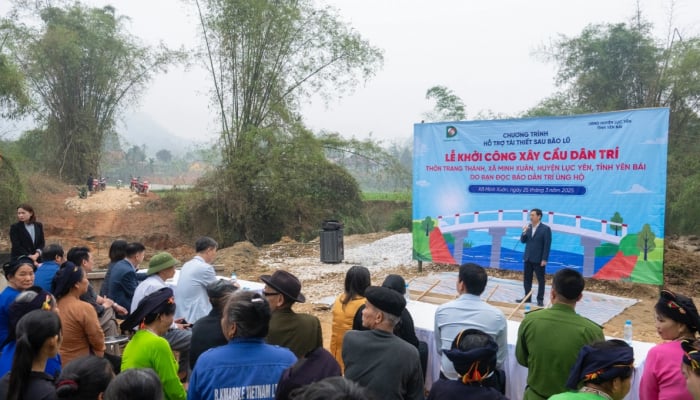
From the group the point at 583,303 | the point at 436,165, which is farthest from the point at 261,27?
the point at 583,303

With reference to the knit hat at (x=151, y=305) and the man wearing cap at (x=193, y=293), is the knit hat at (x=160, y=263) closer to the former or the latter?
the man wearing cap at (x=193, y=293)

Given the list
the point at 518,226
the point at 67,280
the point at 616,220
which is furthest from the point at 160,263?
the point at 616,220

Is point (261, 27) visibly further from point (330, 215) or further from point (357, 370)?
point (357, 370)

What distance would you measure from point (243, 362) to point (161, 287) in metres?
1.94

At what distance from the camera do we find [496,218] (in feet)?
25.8

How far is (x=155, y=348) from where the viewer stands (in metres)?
2.29

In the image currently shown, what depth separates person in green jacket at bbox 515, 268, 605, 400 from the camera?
2.47 meters

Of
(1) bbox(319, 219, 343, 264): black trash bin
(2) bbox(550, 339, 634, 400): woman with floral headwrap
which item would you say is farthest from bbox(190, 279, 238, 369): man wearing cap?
(1) bbox(319, 219, 343, 264): black trash bin

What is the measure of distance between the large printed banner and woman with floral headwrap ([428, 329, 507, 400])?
18.6 feet

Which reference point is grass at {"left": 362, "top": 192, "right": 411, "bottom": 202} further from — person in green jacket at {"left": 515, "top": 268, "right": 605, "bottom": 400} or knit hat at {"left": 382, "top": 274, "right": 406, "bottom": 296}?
person in green jacket at {"left": 515, "top": 268, "right": 605, "bottom": 400}

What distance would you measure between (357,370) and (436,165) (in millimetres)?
6622

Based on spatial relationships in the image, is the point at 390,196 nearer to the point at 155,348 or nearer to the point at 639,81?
the point at 639,81

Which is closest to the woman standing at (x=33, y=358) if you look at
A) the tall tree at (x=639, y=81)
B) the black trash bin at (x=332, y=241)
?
the black trash bin at (x=332, y=241)

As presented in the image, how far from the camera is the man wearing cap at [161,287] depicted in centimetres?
353
